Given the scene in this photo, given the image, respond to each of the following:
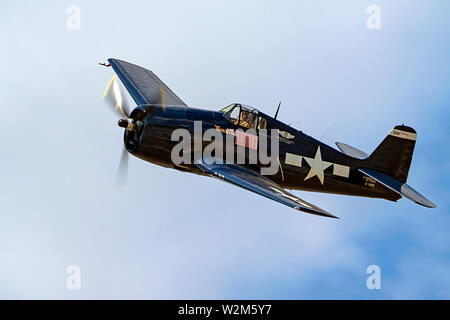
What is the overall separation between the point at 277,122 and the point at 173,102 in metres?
5.65

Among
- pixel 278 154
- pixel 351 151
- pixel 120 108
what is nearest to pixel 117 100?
pixel 120 108

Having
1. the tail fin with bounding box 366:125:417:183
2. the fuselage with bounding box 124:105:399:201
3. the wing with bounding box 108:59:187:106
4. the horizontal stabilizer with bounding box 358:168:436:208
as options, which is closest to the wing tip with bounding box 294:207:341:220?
the fuselage with bounding box 124:105:399:201

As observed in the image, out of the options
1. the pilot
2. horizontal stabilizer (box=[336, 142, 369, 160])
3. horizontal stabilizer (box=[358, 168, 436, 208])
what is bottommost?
horizontal stabilizer (box=[358, 168, 436, 208])

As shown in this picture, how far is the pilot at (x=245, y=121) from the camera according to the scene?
22.3 metres

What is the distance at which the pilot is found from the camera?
880 inches

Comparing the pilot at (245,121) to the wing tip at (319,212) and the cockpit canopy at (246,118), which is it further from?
the wing tip at (319,212)

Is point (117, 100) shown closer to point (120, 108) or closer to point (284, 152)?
point (120, 108)

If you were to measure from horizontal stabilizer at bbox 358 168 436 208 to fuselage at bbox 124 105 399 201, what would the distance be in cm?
23

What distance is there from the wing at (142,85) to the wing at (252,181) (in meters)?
4.67

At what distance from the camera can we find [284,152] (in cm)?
2244

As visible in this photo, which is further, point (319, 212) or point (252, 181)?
point (252, 181)

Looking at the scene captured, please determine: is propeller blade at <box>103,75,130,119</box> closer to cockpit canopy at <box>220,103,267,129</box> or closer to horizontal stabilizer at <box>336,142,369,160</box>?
cockpit canopy at <box>220,103,267,129</box>

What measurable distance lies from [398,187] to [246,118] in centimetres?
502

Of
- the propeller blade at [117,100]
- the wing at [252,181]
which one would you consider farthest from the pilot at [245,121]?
the propeller blade at [117,100]
